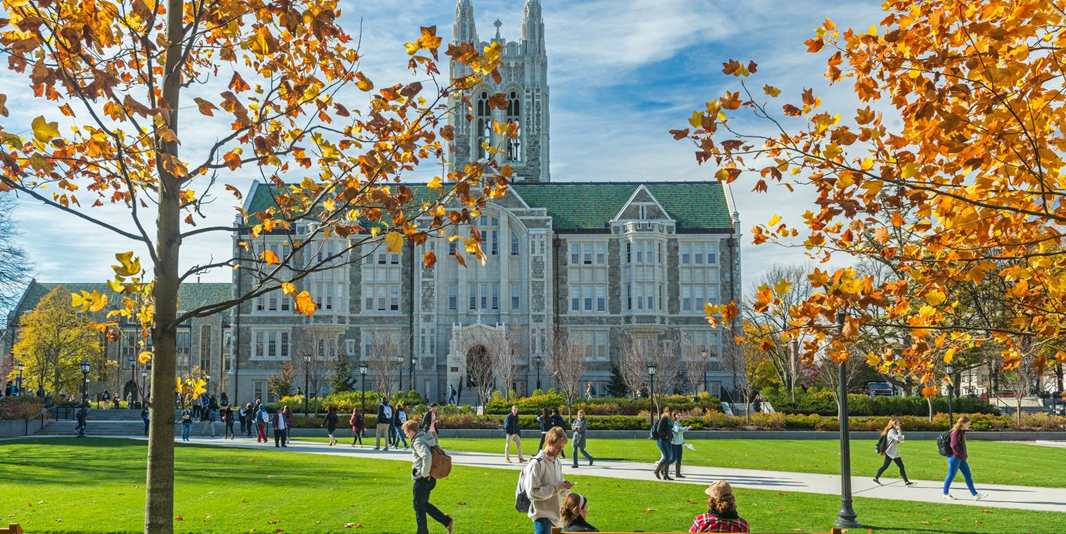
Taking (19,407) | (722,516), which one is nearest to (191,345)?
(19,407)

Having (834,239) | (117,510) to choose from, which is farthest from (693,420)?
(834,239)

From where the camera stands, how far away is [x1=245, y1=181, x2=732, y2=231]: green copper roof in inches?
2562

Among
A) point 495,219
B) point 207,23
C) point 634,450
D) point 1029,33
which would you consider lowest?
point 634,450

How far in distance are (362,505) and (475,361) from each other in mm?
40071

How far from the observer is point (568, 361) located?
53094mm

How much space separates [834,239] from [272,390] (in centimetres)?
5886

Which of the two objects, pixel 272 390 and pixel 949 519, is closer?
pixel 949 519

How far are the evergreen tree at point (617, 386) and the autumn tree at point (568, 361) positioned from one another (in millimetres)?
2043

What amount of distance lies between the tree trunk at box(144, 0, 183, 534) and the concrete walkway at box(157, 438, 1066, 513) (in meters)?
12.7

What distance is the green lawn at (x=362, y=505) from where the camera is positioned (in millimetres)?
13648

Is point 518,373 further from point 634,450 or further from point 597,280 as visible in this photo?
point 634,450

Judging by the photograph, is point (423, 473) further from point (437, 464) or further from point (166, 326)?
point (166, 326)

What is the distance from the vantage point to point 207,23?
7.65 m

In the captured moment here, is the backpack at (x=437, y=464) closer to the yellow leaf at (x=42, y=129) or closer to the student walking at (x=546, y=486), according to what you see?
the student walking at (x=546, y=486)
